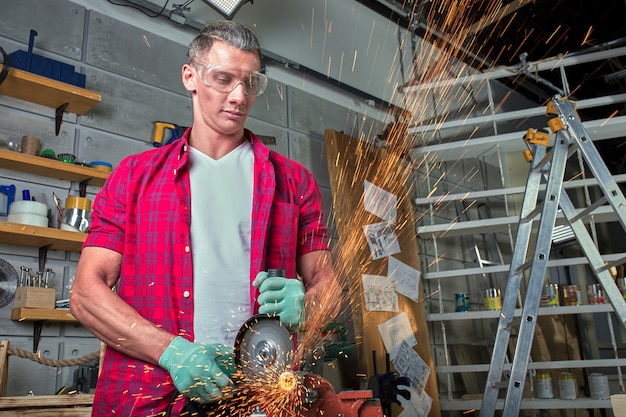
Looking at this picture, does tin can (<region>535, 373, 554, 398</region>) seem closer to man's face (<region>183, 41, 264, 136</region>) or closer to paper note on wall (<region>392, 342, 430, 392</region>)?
paper note on wall (<region>392, 342, 430, 392</region>)

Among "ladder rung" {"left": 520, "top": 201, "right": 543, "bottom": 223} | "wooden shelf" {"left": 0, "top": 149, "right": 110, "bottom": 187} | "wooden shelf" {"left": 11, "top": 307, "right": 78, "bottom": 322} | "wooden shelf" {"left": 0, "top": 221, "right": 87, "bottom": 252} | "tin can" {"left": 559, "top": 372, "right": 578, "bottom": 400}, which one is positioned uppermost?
"wooden shelf" {"left": 0, "top": 149, "right": 110, "bottom": 187}

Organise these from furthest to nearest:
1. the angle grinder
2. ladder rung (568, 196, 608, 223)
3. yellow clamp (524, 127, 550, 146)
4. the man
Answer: yellow clamp (524, 127, 550, 146)
ladder rung (568, 196, 608, 223)
the man
the angle grinder

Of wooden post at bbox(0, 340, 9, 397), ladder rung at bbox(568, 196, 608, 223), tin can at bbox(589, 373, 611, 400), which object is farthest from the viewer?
tin can at bbox(589, 373, 611, 400)

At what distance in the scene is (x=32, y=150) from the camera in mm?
2887

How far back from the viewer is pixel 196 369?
1389 millimetres

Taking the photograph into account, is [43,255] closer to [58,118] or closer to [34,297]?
[34,297]

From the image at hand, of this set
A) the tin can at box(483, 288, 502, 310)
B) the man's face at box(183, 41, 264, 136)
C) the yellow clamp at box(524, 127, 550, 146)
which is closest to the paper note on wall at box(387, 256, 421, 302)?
the tin can at box(483, 288, 502, 310)

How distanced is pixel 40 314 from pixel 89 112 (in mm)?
1195

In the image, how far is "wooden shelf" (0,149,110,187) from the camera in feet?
9.11

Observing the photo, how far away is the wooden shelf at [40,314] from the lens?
2.64 meters

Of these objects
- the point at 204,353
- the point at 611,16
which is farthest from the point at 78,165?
the point at 611,16

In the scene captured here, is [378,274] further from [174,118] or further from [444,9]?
[444,9]

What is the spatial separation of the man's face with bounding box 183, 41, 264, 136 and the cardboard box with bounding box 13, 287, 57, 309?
4.66 ft

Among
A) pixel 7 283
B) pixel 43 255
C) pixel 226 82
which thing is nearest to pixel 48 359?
pixel 7 283
